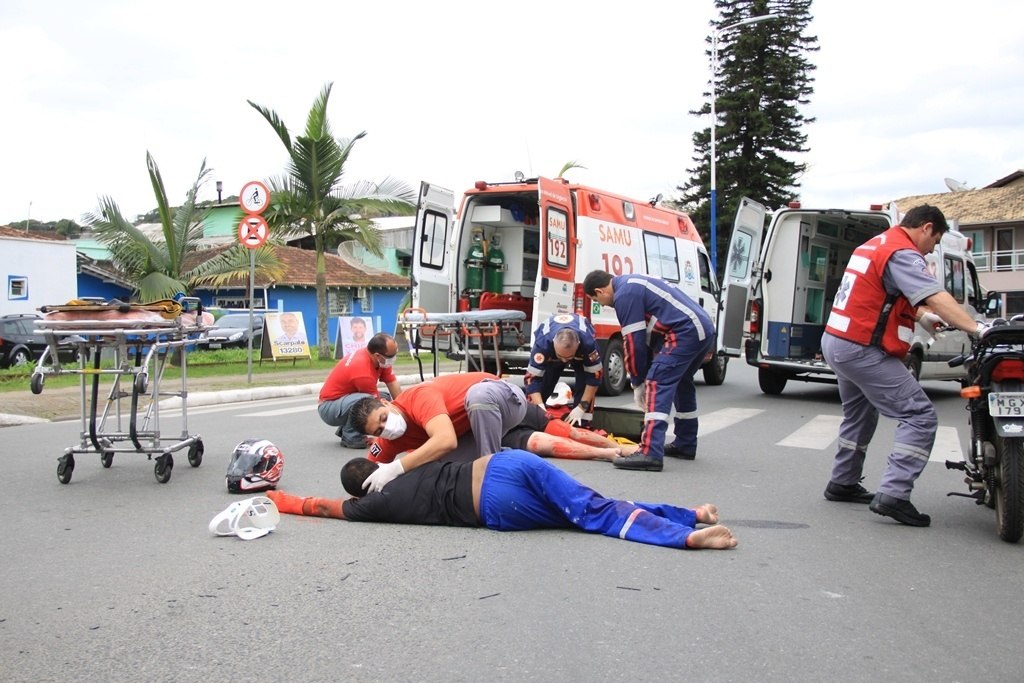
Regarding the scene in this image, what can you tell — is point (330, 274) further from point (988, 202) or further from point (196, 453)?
point (988, 202)

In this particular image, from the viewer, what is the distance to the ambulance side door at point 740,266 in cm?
1402

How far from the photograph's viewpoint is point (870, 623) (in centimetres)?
424

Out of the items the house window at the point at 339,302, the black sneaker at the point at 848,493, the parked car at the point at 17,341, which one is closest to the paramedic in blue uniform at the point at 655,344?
the black sneaker at the point at 848,493

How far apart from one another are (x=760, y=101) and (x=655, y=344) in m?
40.1

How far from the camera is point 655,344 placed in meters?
8.59

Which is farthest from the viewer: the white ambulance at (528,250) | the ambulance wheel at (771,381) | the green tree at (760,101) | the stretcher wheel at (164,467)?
the green tree at (760,101)

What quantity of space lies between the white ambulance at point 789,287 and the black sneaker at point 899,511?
765 cm

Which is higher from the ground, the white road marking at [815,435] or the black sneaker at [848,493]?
the black sneaker at [848,493]

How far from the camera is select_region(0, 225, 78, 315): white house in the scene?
29.8 meters

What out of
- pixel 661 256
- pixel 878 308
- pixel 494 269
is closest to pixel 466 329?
pixel 494 269

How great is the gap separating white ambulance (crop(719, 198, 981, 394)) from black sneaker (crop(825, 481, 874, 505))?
6.93m

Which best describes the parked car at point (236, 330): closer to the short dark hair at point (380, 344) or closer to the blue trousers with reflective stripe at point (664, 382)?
the short dark hair at point (380, 344)

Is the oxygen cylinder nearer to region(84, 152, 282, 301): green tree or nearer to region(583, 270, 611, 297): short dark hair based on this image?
region(583, 270, 611, 297): short dark hair

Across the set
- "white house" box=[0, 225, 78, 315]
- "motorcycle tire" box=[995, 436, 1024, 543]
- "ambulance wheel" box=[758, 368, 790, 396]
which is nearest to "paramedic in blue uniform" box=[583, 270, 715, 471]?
"motorcycle tire" box=[995, 436, 1024, 543]
